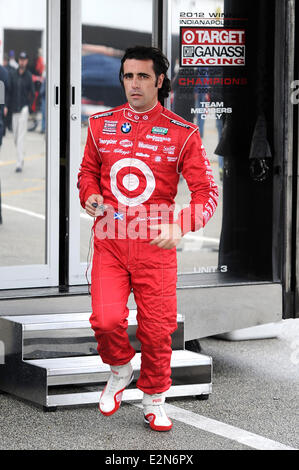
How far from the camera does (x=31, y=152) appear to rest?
6.54 m

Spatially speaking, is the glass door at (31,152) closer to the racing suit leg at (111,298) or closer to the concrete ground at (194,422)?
the concrete ground at (194,422)

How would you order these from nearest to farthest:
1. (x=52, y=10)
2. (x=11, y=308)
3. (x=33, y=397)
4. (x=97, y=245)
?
(x=97, y=245) < (x=33, y=397) < (x=11, y=308) < (x=52, y=10)

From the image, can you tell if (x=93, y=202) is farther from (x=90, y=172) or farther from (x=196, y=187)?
(x=196, y=187)

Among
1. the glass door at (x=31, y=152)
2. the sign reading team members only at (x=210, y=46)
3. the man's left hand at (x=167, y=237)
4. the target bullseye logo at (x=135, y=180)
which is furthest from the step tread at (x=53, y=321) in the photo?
the sign reading team members only at (x=210, y=46)

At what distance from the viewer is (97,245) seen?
16.8 ft

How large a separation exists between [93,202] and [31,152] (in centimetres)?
168

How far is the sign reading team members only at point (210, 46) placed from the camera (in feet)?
21.5

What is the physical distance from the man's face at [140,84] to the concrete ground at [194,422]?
163cm

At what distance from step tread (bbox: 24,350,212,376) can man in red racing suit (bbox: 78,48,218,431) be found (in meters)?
0.55

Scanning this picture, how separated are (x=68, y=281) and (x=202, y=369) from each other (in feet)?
3.80

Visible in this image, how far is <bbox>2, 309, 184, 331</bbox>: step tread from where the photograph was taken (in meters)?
5.71

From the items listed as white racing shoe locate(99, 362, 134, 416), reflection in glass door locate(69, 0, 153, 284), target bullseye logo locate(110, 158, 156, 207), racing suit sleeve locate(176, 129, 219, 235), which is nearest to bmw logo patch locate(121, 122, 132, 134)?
target bullseye logo locate(110, 158, 156, 207)

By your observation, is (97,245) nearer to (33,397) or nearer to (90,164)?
(90,164)
